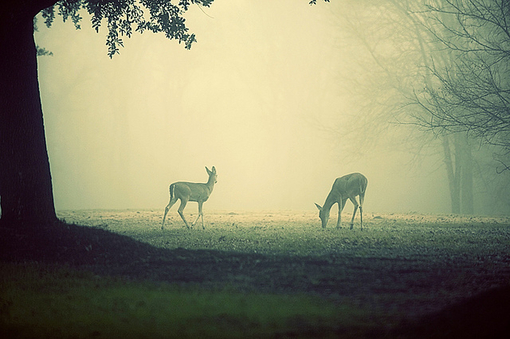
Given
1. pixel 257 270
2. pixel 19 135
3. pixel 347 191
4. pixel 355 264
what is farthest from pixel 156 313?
pixel 347 191

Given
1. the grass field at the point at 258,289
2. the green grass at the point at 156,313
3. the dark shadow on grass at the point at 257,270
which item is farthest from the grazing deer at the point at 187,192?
the green grass at the point at 156,313

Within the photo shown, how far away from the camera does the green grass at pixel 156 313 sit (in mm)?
4703

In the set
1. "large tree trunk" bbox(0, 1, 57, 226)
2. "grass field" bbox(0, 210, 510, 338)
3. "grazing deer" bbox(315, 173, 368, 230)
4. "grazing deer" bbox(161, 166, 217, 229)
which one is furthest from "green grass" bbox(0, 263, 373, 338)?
"grazing deer" bbox(315, 173, 368, 230)

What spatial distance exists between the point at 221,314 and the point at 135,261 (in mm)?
3645

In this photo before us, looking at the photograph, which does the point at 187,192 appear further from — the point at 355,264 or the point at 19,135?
the point at 355,264

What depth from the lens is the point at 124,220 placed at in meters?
17.5

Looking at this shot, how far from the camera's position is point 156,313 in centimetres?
529

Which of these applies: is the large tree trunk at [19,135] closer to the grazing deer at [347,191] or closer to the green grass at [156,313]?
the green grass at [156,313]

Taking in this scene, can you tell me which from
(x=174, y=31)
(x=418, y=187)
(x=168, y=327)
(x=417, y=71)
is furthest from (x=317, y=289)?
(x=418, y=187)

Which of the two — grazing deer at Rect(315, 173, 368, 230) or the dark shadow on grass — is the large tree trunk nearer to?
the dark shadow on grass

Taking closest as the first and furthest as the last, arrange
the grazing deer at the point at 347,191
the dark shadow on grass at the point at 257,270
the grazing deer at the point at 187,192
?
the dark shadow on grass at the point at 257,270 < the grazing deer at the point at 347,191 < the grazing deer at the point at 187,192

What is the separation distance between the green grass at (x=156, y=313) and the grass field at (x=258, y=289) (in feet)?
0.04

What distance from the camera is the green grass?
15.4ft

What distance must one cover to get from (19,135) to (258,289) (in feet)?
20.3
